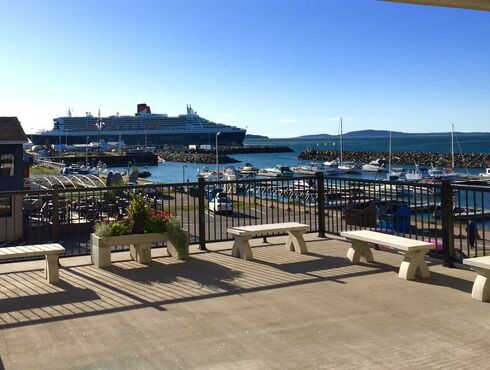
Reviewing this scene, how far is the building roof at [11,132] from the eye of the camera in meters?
26.0

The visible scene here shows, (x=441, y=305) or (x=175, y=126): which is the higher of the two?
(x=175, y=126)

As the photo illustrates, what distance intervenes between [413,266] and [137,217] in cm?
377

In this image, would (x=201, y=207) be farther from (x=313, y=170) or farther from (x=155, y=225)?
(x=313, y=170)

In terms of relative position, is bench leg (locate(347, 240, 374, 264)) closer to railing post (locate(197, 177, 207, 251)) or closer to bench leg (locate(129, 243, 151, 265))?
railing post (locate(197, 177, 207, 251))

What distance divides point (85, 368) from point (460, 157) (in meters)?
122

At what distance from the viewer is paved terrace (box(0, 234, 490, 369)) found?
3.95 m

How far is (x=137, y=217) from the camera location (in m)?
7.33

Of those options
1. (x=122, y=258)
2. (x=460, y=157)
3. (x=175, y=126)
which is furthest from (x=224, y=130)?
(x=122, y=258)

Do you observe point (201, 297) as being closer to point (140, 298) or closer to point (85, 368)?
point (140, 298)

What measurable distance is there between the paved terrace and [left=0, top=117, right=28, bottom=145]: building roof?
68.0 ft

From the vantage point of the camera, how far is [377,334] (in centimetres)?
440

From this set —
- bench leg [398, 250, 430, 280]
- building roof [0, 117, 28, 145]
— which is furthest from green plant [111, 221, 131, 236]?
building roof [0, 117, 28, 145]

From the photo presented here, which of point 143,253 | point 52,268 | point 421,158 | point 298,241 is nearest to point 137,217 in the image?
point 143,253

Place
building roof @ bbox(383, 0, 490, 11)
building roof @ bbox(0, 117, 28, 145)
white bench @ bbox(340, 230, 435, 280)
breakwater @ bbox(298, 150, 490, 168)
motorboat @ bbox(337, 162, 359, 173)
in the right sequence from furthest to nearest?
breakwater @ bbox(298, 150, 490, 168) < motorboat @ bbox(337, 162, 359, 173) < building roof @ bbox(0, 117, 28, 145) < white bench @ bbox(340, 230, 435, 280) < building roof @ bbox(383, 0, 490, 11)
